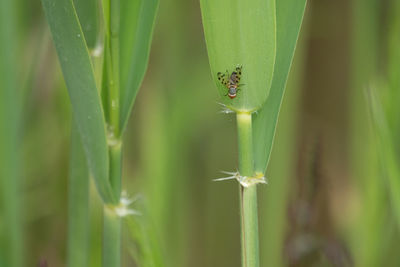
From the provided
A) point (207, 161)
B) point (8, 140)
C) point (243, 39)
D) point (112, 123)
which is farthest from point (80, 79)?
point (207, 161)

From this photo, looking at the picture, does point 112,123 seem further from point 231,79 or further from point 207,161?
point 207,161

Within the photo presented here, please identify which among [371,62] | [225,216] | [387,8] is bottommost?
[225,216]

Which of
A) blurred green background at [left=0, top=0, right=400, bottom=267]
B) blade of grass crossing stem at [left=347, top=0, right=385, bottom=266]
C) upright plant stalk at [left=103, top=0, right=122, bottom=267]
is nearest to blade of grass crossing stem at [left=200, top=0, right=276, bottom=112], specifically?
upright plant stalk at [left=103, top=0, right=122, bottom=267]

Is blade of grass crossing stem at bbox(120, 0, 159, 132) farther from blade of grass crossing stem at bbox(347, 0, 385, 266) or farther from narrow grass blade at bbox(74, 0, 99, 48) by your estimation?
blade of grass crossing stem at bbox(347, 0, 385, 266)

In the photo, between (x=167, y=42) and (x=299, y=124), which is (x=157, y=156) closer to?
(x=167, y=42)

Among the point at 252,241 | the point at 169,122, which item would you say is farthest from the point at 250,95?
the point at 169,122
